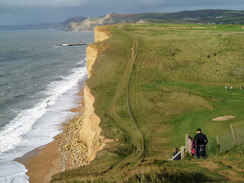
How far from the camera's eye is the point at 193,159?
585 inches

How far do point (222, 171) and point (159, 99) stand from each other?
1779cm

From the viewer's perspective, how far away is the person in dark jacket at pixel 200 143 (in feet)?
48.2

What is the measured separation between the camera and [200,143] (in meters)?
14.8

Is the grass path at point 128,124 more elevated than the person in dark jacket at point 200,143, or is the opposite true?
the person in dark jacket at point 200,143

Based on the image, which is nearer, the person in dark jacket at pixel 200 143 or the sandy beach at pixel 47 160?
the person in dark jacket at pixel 200 143

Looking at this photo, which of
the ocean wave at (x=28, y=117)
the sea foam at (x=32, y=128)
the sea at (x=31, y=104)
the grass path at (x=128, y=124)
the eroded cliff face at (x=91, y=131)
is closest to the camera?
the grass path at (x=128, y=124)

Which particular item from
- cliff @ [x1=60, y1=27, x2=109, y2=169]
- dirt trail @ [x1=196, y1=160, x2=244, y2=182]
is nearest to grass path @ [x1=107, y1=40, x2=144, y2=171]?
cliff @ [x1=60, y1=27, x2=109, y2=169]

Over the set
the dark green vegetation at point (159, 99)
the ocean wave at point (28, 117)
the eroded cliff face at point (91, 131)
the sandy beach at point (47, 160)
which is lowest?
the sandy beach at point (47, 160)

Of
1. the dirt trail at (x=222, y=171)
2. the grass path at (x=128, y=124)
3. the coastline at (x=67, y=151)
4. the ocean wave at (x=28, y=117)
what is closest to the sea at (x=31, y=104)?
the ocean wave at (x=28, y=117)

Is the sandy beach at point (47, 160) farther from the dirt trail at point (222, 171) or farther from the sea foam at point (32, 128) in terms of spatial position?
the dirt trail at point (222, 171)

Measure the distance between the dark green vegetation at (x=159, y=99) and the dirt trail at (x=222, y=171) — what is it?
0.30m

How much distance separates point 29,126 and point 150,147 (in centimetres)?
2066

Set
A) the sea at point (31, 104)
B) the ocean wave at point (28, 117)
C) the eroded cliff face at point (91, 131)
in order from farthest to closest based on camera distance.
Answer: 1. the ocean wave at point (28, 117)
2. the sea at point (31, 104)
3. the eroded cliff face at point (91, 131)

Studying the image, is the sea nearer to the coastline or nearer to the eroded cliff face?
the coastline
